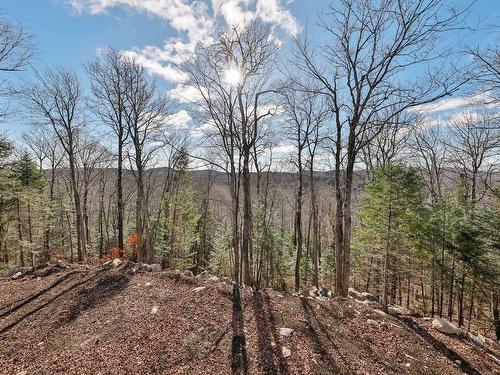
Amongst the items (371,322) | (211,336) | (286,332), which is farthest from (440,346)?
(211,336)

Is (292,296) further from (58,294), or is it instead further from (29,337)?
→ (58,294)

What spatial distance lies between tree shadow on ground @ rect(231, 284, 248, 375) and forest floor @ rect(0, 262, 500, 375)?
0.06 feet

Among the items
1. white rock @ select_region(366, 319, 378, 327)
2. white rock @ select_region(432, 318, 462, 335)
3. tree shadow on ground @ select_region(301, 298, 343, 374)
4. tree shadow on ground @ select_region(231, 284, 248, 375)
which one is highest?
tree shadow on ground @ select_region(231, 284, 248, 375)

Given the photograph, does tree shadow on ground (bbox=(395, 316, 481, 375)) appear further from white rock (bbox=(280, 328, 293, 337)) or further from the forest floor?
white rock (bbox=(280, 328, 293, 337))

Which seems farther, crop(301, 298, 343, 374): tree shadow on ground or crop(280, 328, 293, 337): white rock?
crop(280, 328, 293, 337): white rock

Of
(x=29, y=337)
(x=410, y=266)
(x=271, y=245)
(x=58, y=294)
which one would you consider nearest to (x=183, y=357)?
(x=29, y=337)

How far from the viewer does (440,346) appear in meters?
5.67

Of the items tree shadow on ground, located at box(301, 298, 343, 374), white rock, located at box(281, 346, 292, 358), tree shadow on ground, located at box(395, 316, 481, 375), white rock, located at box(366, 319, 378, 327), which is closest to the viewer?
tree shadow on ground, located at box(301, 298, 343, 374)

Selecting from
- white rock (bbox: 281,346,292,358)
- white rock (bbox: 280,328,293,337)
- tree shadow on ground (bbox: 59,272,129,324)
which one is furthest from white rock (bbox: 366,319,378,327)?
tree shadow on ground (bbox: 59,272,129,324)

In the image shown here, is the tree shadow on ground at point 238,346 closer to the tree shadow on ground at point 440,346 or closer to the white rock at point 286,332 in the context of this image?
the white rock at point 286,332

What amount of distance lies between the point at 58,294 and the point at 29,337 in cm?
226

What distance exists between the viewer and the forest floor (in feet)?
15.1

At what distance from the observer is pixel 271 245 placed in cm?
1995

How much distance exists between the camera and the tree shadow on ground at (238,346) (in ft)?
14.5
